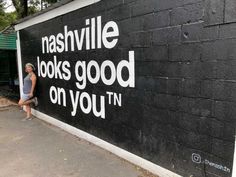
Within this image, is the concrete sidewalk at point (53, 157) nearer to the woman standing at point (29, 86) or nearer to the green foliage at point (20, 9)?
the woman standing at point (29, 86)

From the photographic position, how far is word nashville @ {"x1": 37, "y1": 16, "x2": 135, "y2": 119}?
500cm

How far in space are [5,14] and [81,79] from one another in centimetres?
2262

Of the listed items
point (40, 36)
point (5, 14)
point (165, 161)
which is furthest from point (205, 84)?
point (5, 14)

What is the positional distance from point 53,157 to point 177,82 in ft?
9.24

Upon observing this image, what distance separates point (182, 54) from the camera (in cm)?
377

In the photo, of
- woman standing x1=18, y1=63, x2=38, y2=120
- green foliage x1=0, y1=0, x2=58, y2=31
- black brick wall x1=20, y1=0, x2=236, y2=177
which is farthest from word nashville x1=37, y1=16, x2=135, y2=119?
green foliage x1=0, y1=0, x2=58, y2=31

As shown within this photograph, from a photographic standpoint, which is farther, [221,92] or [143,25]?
[143,25]

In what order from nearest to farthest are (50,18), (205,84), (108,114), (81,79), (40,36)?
1. (205,84)
2. (108,114)
3. (81,79)
4. (50,18)
5. (40,36)

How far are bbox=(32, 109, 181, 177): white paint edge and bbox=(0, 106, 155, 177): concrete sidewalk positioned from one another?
3.9 inches

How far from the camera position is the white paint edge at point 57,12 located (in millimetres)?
5940

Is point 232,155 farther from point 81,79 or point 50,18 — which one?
point 50,18

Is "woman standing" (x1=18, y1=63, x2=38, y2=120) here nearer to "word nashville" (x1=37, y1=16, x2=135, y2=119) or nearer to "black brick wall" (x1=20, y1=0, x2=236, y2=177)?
"word nashville" (x1=37, y1=16, x2=135, y2=119)

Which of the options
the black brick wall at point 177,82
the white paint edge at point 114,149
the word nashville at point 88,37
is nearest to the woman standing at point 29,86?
the white paint edge at point 114,149

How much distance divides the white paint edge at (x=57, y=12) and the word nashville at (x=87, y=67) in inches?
14.7
